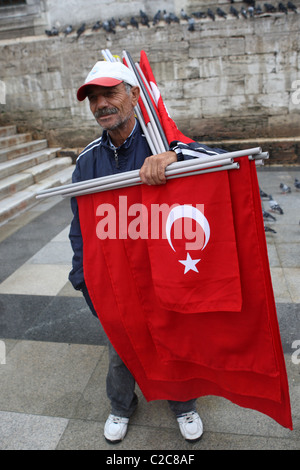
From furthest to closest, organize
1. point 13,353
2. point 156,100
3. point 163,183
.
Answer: point 13,353 → point 156,100 → point 163,183

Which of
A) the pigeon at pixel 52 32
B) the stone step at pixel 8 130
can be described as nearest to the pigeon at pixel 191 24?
Result: the pigeon at pixel 52 32

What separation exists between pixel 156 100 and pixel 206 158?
823 millimetres

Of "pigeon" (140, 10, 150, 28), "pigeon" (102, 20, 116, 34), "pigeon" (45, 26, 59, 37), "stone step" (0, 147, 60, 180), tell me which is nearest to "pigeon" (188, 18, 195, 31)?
"pigeon" (140, 10, 150, 28)

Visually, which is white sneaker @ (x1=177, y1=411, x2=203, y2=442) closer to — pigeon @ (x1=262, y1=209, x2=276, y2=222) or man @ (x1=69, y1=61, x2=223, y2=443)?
man @ (x1=69, y1=61, x2=223, y2=443)

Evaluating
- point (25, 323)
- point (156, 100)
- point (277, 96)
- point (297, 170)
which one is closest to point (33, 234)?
point (25, 323)

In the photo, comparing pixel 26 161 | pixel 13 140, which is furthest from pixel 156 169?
pixel 13 140

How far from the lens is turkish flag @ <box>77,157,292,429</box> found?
5.62 feet

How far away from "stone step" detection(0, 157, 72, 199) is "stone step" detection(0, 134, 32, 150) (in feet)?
3.12

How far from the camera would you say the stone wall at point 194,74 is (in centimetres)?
891

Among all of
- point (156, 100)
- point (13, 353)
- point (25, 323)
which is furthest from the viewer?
point (25, 323)

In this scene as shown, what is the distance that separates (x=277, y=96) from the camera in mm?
9219

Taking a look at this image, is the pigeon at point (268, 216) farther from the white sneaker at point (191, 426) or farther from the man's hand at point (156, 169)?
the man's hand at point (156, 169)

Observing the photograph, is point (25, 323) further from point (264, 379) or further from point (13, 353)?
point (264, 379)

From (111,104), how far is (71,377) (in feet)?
6.49
